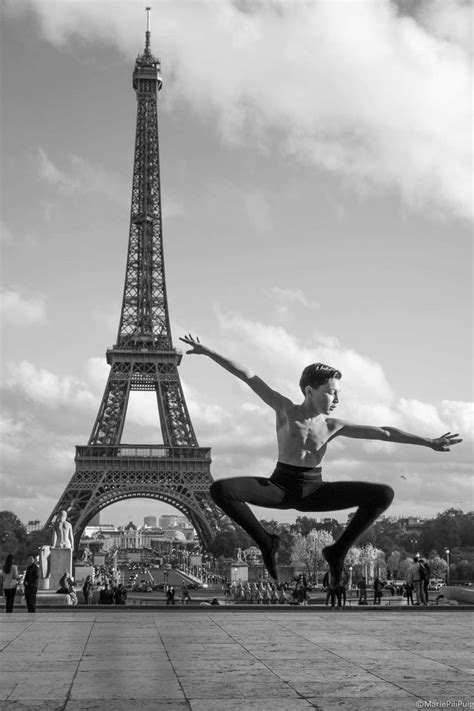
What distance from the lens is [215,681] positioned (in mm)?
8477

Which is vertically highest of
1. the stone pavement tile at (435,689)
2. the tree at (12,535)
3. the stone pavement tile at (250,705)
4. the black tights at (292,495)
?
the tree at (12,535)

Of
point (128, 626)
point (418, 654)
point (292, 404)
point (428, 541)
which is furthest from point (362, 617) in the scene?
point (428, 541)

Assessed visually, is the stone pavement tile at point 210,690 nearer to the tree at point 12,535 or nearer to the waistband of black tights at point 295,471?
the waistband of black tights at point 295,471

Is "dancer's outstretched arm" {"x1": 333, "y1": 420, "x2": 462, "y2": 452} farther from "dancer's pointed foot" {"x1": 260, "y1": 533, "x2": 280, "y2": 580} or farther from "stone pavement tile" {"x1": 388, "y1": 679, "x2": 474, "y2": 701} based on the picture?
"stone pavement tile" {"x1": 388, "y1": 679, "x2": 474, "y2": 701}

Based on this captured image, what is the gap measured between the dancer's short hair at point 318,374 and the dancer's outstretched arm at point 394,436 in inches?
20.2

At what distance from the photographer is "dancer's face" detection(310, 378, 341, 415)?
10714 mm

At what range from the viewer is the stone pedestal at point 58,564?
133 ft

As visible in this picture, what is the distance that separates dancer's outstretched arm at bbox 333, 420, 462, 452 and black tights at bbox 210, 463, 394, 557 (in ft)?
2.23

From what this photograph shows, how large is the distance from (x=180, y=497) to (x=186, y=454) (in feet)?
13.0

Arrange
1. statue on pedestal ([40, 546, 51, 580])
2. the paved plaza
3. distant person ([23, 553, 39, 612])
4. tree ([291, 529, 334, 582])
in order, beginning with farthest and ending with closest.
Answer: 1. tree ([291, 529, 334, 582])
2. statue on pedestal ([40, 546, 51, 580])
3. distant person ([23, 553, 39, 612])
4. the paved plaza

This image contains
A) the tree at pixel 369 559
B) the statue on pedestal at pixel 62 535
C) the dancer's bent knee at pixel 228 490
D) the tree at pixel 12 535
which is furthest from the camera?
the tree at pixel 12 535

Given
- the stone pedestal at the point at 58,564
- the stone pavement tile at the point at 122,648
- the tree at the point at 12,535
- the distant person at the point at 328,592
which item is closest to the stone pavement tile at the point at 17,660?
the stone pavement tile at the point at 122,648

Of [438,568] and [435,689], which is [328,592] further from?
[438,568]

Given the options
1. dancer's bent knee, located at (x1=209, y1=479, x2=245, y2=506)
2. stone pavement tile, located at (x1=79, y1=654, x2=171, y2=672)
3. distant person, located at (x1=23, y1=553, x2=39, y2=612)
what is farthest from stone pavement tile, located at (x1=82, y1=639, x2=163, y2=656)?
distant person, located at (x1=23, y1=553, x2=39, y2=612)
